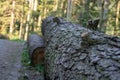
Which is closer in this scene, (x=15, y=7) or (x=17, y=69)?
(x=17, y=69)

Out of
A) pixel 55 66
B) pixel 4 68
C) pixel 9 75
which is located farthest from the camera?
pixel 4 68

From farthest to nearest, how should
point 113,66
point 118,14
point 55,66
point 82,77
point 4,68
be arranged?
point 118,14, point 4,68, point 55,66, point 82,77, point 113,66

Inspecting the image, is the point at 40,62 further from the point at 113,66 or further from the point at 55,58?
the point at 113,66

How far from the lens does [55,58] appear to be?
561 centimetres

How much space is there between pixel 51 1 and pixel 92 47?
37.4 m

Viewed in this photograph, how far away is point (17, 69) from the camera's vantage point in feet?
26.1

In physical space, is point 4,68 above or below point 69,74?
below

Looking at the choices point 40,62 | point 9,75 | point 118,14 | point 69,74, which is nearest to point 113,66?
point 69,74

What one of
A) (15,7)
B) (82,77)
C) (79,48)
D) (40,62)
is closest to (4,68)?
(40,62)

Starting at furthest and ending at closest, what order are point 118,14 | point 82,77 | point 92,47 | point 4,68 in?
point 118,14 → point 4,68 → point 92,47 → point 82,77

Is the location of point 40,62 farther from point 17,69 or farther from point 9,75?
point 9,75

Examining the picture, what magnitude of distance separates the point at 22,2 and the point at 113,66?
37612 mm

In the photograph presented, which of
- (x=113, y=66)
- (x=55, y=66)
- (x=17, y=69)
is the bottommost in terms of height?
(x=17, y=69)

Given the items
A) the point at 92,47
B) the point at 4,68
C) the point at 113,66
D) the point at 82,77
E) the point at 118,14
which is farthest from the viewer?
the point at 118,14
